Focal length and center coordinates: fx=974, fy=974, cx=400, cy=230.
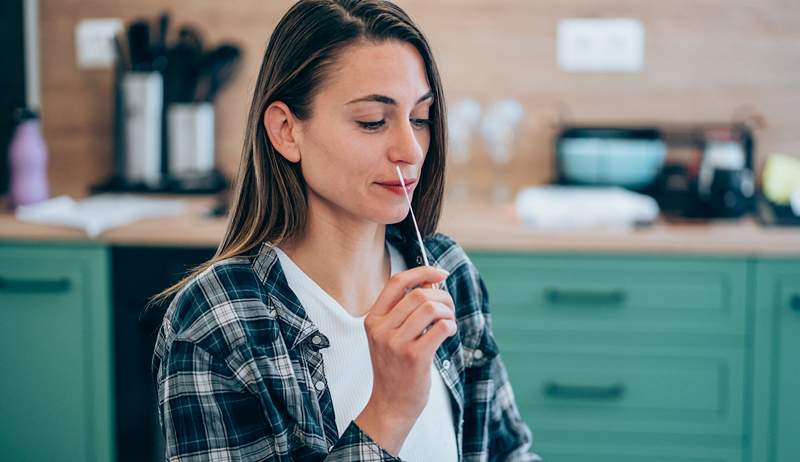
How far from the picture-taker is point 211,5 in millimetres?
2980

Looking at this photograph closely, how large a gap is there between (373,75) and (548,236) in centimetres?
122

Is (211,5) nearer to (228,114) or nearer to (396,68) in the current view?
(228,114)

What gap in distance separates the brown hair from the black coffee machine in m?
1.40

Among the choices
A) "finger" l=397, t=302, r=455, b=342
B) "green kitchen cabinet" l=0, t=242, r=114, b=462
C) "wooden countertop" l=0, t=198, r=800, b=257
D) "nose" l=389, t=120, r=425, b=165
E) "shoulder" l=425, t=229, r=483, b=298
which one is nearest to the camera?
"finger" l=397, t=302, r=455, b=342

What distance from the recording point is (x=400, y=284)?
107 centimetres

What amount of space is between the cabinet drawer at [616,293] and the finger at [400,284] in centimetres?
128

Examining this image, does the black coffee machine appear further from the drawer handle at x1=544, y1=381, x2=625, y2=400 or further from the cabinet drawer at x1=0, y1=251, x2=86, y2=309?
the cabinet drawer at x1=0, y1=251, x2=86, y2=309

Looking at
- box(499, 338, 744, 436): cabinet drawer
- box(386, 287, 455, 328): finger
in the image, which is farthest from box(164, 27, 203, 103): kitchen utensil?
box(386, 287, 455, 328): finger

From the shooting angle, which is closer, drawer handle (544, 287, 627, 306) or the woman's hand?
the woman's hand

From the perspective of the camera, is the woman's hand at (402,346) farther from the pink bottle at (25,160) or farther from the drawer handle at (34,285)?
the pink bottle at (25,160)

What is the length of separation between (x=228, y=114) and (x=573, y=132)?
106 cm

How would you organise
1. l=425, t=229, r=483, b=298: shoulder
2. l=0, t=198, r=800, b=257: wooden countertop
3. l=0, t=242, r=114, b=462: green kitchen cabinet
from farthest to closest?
1. l=0, t=242, r=114, b=462: green kitchen cabinet
2. l=0, t=198, r=800, b=257: wooden countertop
3. l=425, t=229, r=483, b=298: shoulder

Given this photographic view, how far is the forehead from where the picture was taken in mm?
1188

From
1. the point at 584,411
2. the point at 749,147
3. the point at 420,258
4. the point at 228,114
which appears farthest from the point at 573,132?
the point at 420,258
